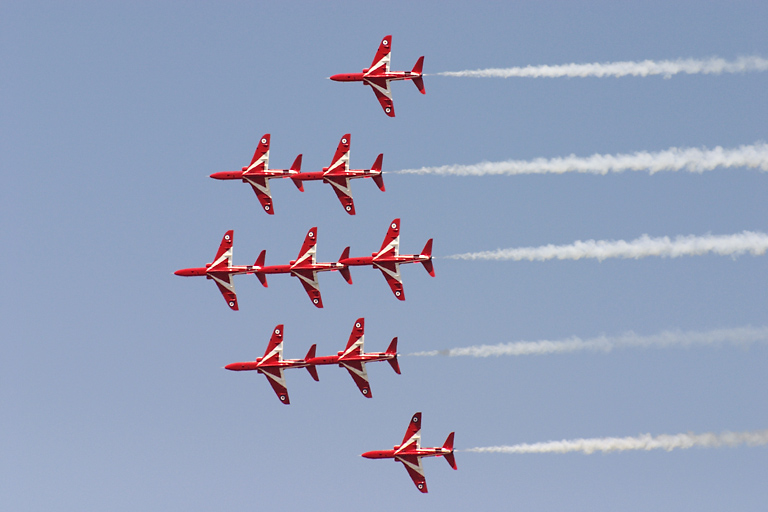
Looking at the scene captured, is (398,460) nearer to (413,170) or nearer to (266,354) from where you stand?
A: (266,354)

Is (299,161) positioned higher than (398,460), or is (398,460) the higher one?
(299,161)

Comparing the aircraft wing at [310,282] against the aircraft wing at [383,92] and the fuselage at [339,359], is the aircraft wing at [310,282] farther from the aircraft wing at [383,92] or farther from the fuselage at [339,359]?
the aircraft wing at [383,92]

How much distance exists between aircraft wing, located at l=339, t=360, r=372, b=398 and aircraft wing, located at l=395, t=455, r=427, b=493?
5.44 meters

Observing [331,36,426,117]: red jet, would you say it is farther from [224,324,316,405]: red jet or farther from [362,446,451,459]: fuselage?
[362,446,451,459]: fuselage

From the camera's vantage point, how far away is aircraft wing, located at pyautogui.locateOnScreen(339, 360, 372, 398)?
12506cm

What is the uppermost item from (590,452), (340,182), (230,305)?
(340,182)

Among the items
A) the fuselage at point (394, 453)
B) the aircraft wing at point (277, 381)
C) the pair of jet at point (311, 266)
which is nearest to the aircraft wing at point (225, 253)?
the pair of jet at point (311, 266)

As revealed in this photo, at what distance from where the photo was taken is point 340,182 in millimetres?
127250

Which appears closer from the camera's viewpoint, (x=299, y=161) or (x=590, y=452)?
(x=590, y=452)

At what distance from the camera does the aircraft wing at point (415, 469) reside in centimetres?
12481

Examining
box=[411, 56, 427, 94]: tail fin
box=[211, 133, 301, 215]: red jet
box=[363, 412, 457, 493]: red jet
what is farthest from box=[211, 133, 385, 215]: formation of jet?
box=[363, 412, 457, 493]: red jet

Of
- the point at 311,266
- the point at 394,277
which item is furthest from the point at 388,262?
the point at 311,266

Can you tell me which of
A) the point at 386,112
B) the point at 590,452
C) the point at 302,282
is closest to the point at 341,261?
the point at 302,282

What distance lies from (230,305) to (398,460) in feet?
54.6
